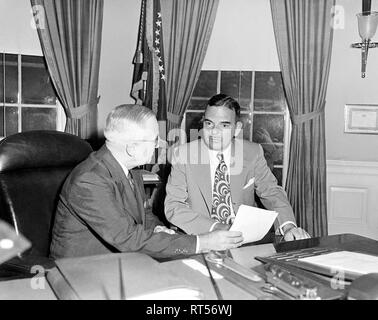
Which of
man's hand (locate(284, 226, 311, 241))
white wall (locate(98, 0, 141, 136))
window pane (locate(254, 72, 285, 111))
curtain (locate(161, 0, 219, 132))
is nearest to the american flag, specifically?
curtain (locate(161, 0, 219, 132))

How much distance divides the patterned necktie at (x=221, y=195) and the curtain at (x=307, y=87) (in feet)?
6.45

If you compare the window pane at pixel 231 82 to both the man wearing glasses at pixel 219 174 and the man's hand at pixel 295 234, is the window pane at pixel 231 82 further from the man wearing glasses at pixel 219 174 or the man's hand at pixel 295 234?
the man's hand at pixel 295 234

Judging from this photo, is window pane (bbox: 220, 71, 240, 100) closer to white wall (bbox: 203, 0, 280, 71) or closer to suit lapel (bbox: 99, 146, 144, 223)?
white wall (bbox: 203, 0, 280, 71)

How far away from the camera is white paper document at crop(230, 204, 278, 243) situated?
72.4 inches

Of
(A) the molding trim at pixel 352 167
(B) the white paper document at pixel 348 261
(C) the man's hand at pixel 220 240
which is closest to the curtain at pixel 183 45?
(A) the molding trim at pixel 352 167

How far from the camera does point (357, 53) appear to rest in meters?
4.39

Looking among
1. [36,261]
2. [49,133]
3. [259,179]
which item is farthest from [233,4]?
[36,261]

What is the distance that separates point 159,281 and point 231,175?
5.07ft

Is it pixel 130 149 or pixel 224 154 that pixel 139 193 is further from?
pixel 224 154

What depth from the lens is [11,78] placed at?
402cm

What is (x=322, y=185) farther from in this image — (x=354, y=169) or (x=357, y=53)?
(x=357, y=53)

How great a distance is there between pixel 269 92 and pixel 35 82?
2.27 m

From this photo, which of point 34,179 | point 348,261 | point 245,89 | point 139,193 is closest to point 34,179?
point 34,179

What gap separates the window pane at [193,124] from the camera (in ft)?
15.7
